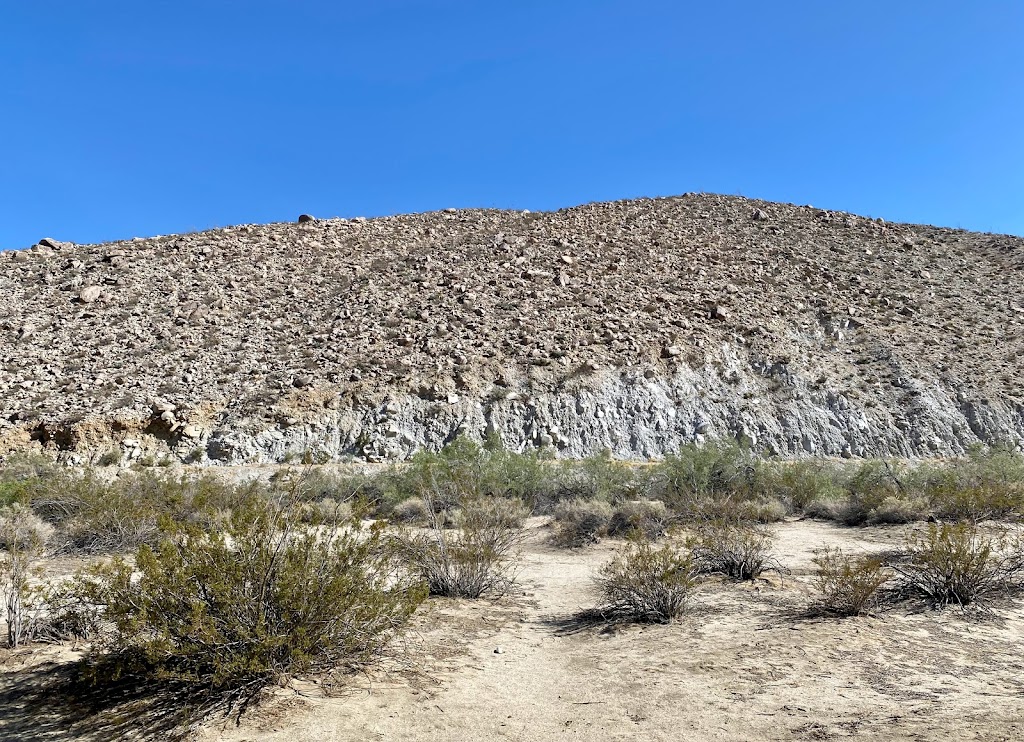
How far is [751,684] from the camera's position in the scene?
15.6ft

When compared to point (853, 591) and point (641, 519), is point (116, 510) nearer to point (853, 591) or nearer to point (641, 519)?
point (641, 519)

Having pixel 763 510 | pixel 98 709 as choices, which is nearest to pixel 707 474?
pixel 763 510

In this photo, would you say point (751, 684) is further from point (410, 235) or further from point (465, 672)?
point (410, 235)

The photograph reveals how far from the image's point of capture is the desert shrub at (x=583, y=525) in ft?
38.3

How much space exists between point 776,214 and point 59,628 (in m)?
40.0

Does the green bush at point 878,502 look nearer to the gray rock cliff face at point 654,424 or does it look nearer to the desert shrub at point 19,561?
the gray rock cliff face at point 654,424

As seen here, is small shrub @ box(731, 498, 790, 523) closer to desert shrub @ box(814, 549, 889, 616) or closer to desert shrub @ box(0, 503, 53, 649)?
desert shrub @ box(814, 549, 889, 616)

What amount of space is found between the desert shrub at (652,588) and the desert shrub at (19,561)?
515cm

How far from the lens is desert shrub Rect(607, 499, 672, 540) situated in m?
11.5

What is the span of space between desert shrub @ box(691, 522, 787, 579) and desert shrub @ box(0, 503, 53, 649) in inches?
260

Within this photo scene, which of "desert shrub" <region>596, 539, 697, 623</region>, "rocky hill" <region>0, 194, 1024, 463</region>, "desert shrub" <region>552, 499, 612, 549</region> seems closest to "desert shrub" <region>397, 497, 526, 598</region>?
"desert shrub" <region>596, 539, 697, 623</region>

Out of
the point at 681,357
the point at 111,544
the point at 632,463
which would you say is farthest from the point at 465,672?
the point at 681,357

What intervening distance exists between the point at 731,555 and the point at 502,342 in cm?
1767

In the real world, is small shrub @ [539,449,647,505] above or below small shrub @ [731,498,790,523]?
above
